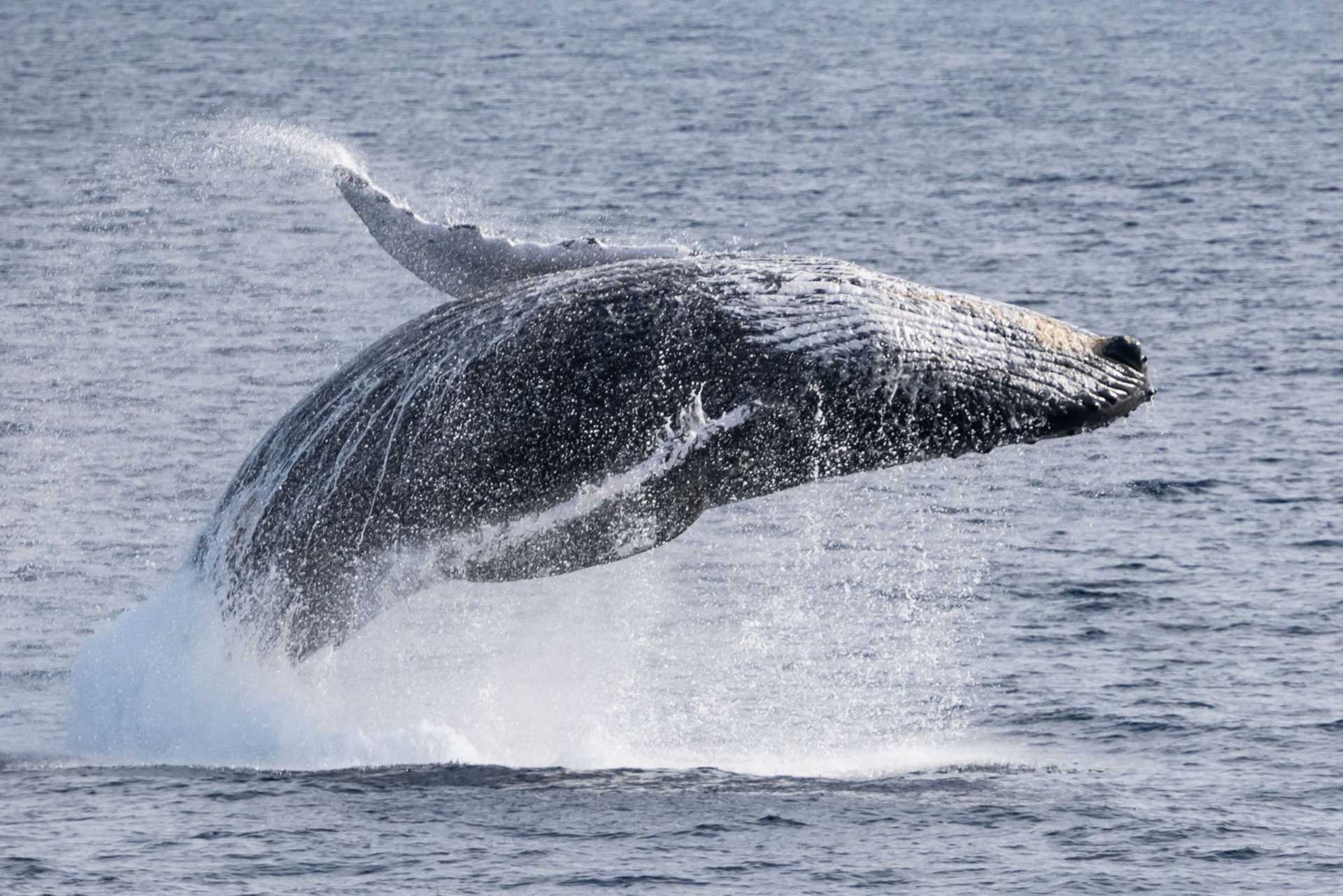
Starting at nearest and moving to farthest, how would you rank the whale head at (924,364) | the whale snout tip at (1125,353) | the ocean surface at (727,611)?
the whale head at (924,364)
the whale snout tip at (1125,353)
the ocean surface at (727,611)

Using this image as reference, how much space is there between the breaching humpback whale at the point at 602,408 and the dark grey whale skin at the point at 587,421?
13 mm

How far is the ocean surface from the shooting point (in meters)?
15.3

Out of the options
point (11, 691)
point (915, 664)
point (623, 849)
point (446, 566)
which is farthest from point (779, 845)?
point (11, 691)

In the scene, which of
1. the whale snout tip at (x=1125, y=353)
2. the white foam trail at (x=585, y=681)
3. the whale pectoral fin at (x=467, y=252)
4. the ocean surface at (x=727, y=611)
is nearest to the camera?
the whale snout tip at (x=1125, y=353)

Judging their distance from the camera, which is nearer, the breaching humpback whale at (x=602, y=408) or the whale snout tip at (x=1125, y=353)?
the breaching humpback whale at (x=602, y=408)

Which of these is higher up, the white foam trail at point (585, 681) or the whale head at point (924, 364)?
the whale head at point (924, 364)

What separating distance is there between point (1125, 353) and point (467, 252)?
449 cm

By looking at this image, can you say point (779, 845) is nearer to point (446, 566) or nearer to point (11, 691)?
point (446, 566)

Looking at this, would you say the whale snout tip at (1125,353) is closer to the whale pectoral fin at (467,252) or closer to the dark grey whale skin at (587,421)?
the dark grey whale skin at (587,421)

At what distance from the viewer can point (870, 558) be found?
75.0ft

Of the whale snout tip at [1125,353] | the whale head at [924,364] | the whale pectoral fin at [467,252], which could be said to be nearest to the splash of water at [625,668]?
the whale head at [924,364]

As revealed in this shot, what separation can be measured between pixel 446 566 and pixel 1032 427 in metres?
3.92

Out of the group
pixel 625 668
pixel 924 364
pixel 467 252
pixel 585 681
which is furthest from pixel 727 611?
pixel 924 364

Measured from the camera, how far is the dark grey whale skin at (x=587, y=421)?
13.4m
